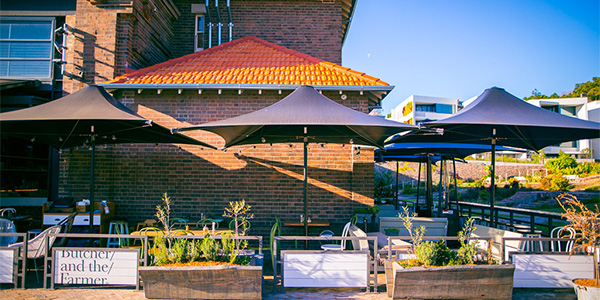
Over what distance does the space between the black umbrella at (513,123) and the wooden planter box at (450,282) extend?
2.29 m

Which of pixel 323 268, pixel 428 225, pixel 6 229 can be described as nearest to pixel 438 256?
pixel 323 268

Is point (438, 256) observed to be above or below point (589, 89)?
below

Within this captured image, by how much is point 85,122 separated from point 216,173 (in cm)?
328

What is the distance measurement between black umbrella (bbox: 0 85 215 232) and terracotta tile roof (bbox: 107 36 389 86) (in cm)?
196

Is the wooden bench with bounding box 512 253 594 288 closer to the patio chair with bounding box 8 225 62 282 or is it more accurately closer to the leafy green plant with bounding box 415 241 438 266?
the leafy green plant with bounding box 415 241 438 266

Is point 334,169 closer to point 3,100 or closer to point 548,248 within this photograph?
point 548,248

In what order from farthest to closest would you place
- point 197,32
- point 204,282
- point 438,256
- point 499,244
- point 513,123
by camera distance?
point 197,32 < point 499,244 < point 513,123 < point 438,256 < point 204,282

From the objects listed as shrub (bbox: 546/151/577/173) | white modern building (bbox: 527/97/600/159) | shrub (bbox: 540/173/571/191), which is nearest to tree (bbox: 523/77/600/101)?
white modern building (bbox: 527/97/600/159)

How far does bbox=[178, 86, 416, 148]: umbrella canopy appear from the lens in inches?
238

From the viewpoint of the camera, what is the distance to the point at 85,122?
277 inches

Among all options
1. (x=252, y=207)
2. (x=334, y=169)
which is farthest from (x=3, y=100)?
(x=334, y=169)

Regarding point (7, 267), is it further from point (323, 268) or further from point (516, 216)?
point (516, 216)

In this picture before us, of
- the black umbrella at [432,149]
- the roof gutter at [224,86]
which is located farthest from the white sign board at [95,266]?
the black umbrella at [432,149]

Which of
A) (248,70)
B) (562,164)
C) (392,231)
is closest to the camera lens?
(392,231)
